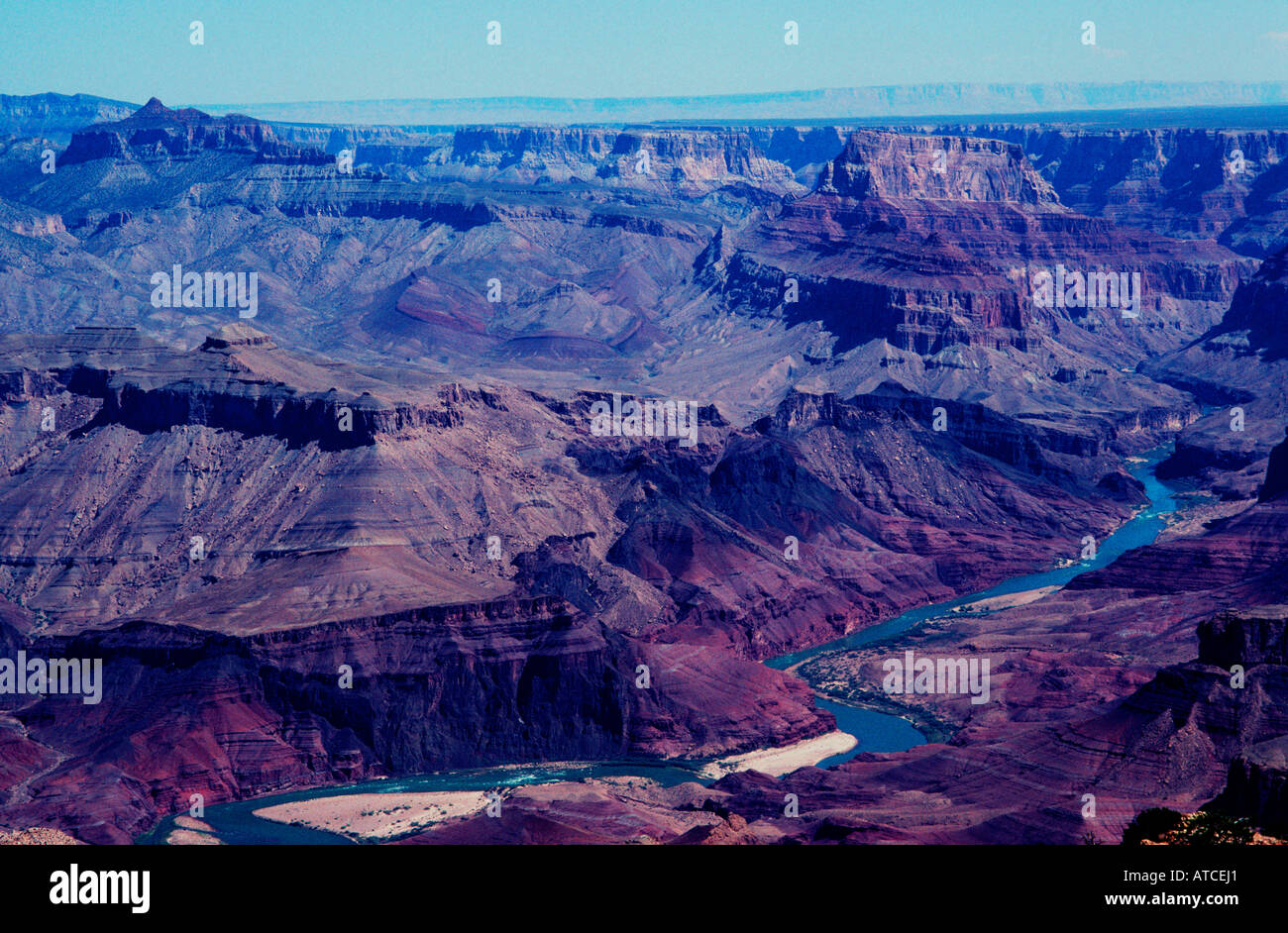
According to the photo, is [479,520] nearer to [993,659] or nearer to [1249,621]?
[993,659]

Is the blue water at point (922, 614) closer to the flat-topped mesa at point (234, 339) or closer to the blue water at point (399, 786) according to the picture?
the blue water at point (399, 786)

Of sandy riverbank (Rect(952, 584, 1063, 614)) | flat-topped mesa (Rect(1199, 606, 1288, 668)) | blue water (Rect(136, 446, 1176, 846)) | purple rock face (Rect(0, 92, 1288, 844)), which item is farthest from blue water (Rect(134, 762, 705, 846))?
sandy riverbank (Rect(952, 584, 1063, 614))

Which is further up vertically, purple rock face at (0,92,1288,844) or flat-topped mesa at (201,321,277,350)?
flat-topped mesa at (201,321,277,350)

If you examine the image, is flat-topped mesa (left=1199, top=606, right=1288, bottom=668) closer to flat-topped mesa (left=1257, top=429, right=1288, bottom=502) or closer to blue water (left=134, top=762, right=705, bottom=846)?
blue water (left=134, top=762, right=705, bottom=846)

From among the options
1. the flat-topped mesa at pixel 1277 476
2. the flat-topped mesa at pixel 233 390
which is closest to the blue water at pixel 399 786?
the flat-topped mesa at pixel 233 390

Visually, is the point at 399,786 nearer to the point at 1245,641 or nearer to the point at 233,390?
the point at 1245,641

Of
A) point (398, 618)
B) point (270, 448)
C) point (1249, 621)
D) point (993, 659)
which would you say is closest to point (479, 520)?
point (270, 448)

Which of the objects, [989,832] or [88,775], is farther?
[88,775]
